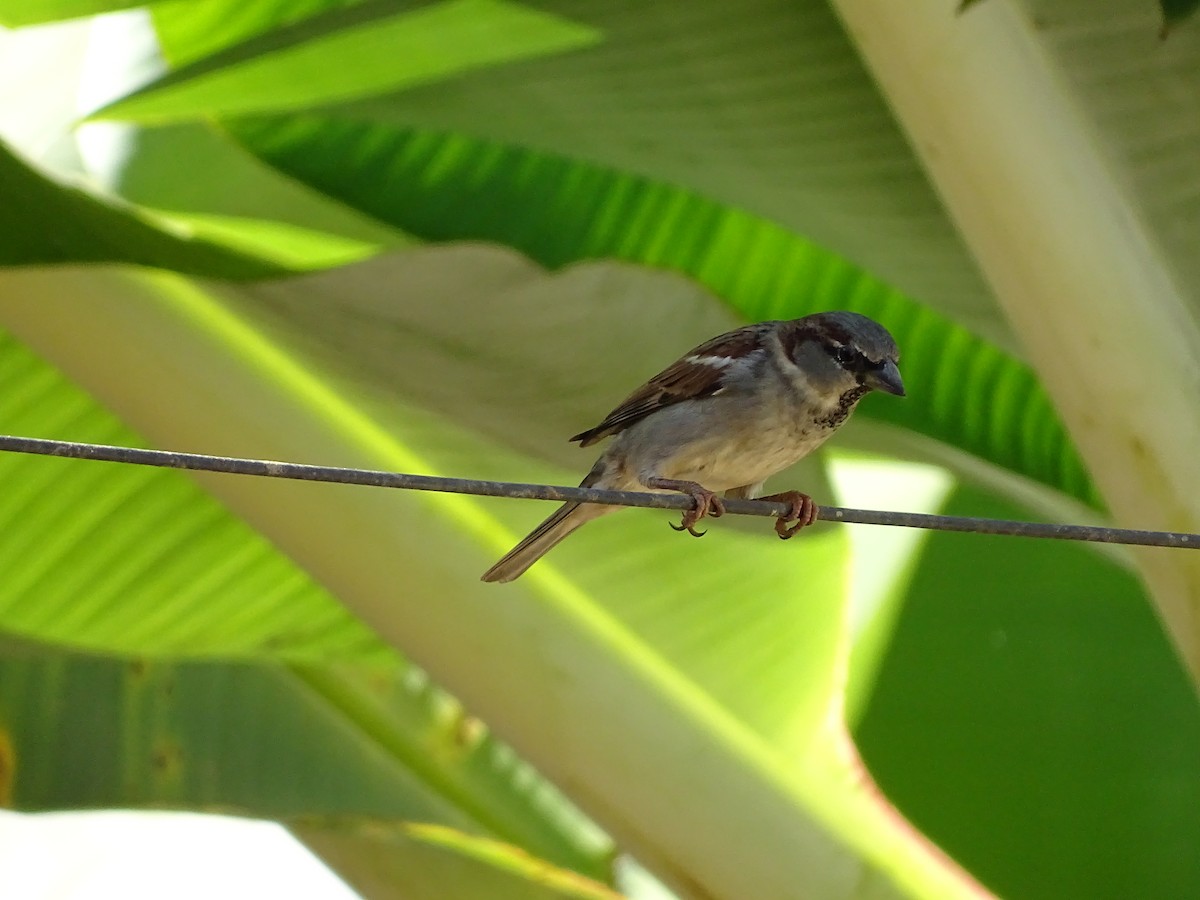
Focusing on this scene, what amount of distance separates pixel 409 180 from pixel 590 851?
1.55 metres

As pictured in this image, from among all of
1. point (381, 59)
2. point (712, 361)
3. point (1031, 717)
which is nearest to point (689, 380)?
point (712, 361)

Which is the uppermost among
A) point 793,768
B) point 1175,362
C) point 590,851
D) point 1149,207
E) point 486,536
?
point 1149,207

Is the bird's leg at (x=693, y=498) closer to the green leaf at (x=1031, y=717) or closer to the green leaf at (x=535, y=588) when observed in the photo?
the green leaf at (x=535, y=588)

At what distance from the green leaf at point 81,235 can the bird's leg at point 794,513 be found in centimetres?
87

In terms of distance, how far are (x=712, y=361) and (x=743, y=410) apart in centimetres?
14

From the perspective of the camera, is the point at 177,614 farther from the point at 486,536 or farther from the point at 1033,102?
the point at 1033,102

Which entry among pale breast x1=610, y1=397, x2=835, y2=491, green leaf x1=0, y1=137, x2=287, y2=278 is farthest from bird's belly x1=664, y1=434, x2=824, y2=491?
green leaf x1=0, y1=137, x2=287, y2=278

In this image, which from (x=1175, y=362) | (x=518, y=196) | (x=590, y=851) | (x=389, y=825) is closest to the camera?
(x=1175, y=362)

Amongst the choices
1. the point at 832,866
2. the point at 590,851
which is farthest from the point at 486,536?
the point at 590,851

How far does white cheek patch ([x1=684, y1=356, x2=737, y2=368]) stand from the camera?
2334mm

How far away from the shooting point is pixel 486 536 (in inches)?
83.0

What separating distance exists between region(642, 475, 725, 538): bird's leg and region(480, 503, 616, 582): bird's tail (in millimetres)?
151

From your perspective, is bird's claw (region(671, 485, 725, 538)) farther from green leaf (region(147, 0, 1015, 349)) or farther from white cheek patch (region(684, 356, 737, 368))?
green leaf (region(147, 0, 1015, 349))

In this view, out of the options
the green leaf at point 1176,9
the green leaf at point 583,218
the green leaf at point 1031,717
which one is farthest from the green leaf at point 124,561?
the green leaf at point 1176,9
